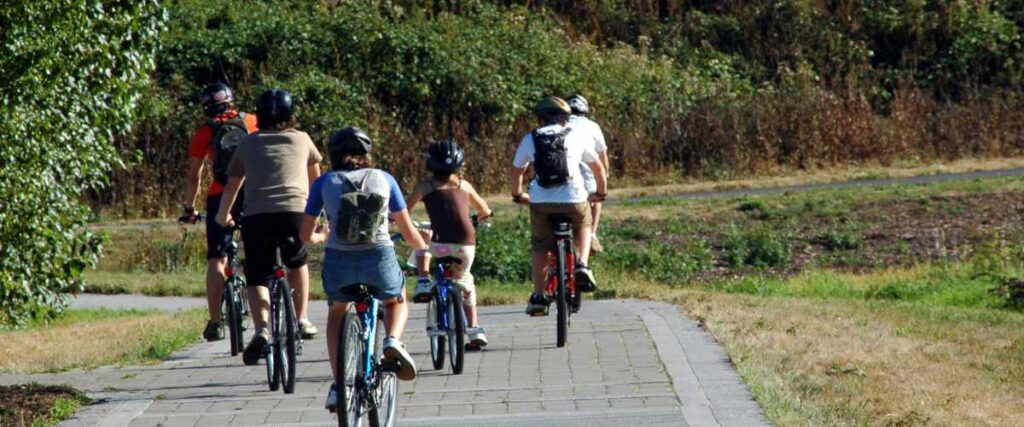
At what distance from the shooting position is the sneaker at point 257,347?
9.61m

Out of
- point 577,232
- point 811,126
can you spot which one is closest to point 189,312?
point 577,232

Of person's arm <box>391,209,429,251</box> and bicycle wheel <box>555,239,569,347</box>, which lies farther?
bicycle wheel <box>555,239,569,347</box>

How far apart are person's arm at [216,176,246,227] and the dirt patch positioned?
1.38 meters

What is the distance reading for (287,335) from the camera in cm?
955

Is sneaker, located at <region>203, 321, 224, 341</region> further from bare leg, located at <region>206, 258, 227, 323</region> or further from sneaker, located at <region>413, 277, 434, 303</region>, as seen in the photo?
sneaker, located at <region>413, 277, 434, 303</region>

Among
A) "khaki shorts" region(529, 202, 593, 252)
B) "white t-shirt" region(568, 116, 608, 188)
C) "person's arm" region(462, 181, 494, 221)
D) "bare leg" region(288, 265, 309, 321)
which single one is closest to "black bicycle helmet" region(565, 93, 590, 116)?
"white t-shirt" region(568, 116, 608, 188)

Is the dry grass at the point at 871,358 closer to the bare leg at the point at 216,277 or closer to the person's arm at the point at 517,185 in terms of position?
the person's arm at the point at 517,185

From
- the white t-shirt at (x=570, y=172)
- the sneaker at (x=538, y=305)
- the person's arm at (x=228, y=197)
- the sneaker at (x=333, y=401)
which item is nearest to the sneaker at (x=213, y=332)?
the person's arm at (x=228, y=197)

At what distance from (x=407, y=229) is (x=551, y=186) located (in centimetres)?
352

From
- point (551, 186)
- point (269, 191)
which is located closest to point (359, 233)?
point (269, 191)

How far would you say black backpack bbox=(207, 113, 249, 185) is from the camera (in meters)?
11.0

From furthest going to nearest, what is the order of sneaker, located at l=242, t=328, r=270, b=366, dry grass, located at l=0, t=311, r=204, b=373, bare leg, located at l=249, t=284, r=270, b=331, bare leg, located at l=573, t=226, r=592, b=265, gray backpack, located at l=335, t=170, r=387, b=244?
1. bare leg, located at l=573, t=226, r=592, b=265
2. dry grass, located at l=0, t=311, r=204, b=373
3. bare leg, located at l=249, t=284, r=270, b=331
4. sneaker, located at l=242, t=328, r=270, b=366
5. gray backpack, located at l=335, t=170, r=387, b=244

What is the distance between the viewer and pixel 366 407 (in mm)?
7840

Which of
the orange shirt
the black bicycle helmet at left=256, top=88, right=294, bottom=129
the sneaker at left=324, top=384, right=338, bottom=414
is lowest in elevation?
the sneaker at left=324, top=384, right=338, bottom=414
